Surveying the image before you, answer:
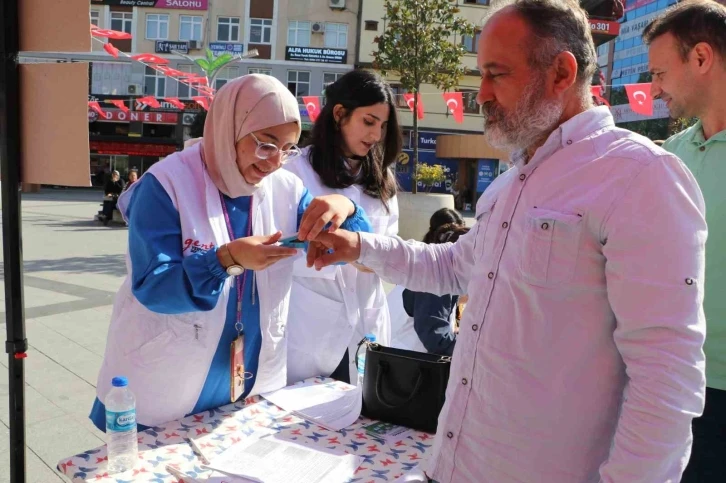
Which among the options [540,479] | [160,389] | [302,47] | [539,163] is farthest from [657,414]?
[302,47]

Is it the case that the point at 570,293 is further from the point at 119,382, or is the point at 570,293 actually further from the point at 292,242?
the point at 119,382

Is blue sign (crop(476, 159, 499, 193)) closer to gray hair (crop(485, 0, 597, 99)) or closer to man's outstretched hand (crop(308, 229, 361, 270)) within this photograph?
man's outstretched hand (crop(308, 229, 361, 270))

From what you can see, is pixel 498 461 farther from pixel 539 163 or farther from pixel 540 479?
pixel 539 163

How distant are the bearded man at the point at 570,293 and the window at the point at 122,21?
1193 inches

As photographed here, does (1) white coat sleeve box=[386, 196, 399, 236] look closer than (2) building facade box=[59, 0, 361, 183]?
Yes

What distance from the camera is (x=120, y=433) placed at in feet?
4.77

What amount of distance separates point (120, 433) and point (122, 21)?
3069 cm

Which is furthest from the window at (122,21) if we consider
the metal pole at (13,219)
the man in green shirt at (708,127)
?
the man in green shirt at (708,127)

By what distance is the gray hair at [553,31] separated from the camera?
1.26 meters

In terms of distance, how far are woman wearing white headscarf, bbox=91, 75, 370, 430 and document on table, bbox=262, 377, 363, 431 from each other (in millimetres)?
77

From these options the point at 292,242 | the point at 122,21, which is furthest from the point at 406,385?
the point at 122,21

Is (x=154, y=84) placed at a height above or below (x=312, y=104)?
above

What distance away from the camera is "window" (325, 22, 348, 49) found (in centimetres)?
2753

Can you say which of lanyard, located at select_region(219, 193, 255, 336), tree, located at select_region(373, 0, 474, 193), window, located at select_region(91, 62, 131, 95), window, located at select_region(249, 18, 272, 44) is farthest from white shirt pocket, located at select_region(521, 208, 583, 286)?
window, located at select_region(91, 62, 131, 95)
